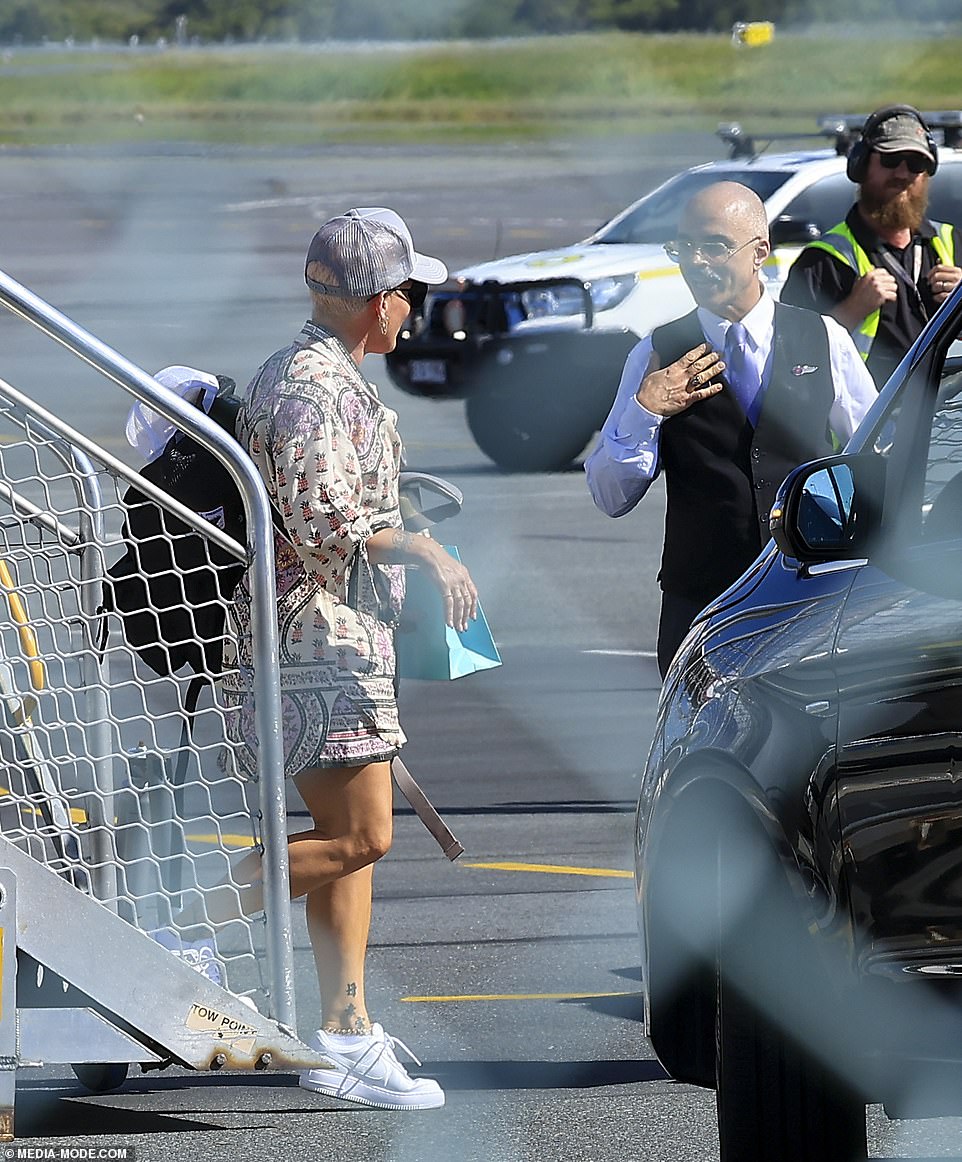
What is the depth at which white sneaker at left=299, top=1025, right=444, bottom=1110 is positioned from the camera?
418 cm

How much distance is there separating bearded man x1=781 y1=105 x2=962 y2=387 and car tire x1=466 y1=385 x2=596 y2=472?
733 centimetres

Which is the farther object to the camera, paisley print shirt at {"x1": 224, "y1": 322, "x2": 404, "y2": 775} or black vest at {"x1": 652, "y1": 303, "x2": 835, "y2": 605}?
black vest at {"x1": 652, "y1": 303, "x2": 835, "y2": 605}

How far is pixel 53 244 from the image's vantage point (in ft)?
51.9

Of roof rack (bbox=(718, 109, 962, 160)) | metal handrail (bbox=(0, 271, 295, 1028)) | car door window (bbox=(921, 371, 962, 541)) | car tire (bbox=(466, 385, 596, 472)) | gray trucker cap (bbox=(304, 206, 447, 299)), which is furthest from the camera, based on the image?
car tire (bbox=(466, 385, 596, 472))

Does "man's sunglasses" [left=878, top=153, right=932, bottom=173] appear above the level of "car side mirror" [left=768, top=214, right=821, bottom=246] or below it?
above

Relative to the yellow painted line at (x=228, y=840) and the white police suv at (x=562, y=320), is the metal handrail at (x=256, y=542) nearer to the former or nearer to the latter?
the yellow painted line at (x=228, y=840)

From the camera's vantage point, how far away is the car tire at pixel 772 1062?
3.14 metres

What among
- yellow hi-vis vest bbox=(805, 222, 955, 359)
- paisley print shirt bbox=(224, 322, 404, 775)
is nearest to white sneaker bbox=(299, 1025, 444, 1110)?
paisley print shirt bbox=(224, 322, 404, 775)

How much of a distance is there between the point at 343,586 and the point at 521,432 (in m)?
9.12

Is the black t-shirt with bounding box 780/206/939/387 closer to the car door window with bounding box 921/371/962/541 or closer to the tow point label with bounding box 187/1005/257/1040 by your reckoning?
the car door window with bounding box 921/371/962/541

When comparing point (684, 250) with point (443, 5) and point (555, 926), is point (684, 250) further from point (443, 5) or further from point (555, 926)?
point (443, 5)

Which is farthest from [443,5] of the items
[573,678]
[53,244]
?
[53,244]

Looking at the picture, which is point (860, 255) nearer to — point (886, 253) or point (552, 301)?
point (886, 253)

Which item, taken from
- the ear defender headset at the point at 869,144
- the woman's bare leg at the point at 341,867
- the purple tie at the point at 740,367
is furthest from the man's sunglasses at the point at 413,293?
the ear defender headset at the point at 869,144
